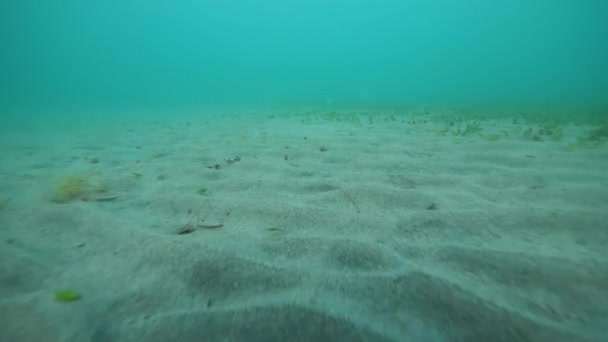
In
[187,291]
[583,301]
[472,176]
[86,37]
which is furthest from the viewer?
[86,37]

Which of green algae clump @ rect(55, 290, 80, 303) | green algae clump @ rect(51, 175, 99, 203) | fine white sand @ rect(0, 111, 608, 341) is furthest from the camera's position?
green algae clump @ rect(51, 175, 99, 203)

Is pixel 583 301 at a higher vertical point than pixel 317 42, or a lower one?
lower

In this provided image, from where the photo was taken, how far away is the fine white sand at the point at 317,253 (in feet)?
3.38

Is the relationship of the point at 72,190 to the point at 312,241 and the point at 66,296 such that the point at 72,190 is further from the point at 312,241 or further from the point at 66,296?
the point at 312,241

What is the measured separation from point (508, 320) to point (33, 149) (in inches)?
307

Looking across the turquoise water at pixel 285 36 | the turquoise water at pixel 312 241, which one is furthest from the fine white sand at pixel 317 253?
the turquoise water at pixel 285 36

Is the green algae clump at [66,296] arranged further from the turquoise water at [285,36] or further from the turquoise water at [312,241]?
the turquoise water at [285,36]

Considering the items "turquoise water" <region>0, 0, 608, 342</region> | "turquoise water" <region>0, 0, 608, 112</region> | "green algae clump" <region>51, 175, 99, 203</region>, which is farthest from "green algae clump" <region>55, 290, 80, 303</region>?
"turquoise water" <region>0, 0, 608, 112</region>

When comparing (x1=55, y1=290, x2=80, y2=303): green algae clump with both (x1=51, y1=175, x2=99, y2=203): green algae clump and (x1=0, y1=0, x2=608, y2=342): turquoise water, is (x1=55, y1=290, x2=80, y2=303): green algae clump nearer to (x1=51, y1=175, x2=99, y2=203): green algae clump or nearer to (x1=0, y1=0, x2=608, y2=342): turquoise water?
(x1=0, y1=0, x2=608, y2=342): turquoise water

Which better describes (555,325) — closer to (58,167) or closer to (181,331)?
(181,331)

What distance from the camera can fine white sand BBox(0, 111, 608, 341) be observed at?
1.03 m

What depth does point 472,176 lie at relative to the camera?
268 cm

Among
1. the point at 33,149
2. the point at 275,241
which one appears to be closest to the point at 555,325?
the point at 275,241

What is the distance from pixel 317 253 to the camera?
1520 mm
